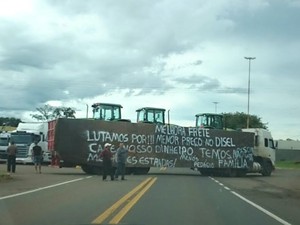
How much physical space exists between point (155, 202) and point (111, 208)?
2306 mm

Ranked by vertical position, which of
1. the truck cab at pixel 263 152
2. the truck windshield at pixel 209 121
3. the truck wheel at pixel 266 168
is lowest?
the truck wheel at pixel 266 168

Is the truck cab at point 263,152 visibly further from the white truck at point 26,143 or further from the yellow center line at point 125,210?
the yellow center line at point 125,210

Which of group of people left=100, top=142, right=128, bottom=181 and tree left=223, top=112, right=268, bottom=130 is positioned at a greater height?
tree left=223, top=112, right=268, bottom=130

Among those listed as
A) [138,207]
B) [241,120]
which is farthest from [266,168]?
[241,120]

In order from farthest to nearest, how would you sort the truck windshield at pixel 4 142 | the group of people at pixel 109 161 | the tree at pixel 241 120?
the tree at pixel 241 120 → the truck windshield at pixel 4 142 → the group of people at pixel 109 161

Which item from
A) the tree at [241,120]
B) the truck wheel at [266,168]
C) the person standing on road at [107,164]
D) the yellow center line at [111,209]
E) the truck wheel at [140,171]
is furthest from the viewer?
the tree at [241,120]

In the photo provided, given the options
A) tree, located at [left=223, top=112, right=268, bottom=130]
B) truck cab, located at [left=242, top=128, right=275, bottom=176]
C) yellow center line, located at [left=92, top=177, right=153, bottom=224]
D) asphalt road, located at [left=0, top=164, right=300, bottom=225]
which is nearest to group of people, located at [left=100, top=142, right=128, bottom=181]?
asphalt road, located at [left=0, top=164, right=300, bottom=225]

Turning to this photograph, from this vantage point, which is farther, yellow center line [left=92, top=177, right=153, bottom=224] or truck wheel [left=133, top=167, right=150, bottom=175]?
truck wheel [left=133, top=167, right=150, bottom=175]

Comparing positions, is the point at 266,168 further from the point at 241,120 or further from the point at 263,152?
the point at 241,120

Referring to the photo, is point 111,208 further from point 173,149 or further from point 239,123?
point 239,123

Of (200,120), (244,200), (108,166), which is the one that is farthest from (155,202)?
(200,120)

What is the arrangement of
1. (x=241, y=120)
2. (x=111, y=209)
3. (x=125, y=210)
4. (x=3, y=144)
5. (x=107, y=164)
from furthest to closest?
(x=241, y=120), (x=3, y=144), (x=107, y=164), (x=111, y=209), (x=125, y=210)

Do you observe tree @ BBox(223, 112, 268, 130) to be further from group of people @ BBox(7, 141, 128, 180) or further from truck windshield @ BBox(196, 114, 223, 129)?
group of people @ BBox(7, 141, 128, 180)

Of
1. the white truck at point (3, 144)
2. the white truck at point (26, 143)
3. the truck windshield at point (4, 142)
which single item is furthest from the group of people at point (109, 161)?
the truck windshield at point (4, 142)
